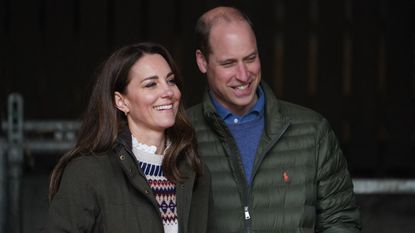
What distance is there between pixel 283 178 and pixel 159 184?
1.87ft

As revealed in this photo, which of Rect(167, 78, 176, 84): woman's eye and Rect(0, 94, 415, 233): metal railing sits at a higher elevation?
Rect(167, 78, 176, 84): woman's eye

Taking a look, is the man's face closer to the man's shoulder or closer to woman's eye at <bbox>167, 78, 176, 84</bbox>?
the man's shoulder

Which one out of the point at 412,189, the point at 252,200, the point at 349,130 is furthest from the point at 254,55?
the point at 349,130

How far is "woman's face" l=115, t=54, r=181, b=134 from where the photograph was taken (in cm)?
275

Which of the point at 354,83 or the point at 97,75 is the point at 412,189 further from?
the point at 354,83

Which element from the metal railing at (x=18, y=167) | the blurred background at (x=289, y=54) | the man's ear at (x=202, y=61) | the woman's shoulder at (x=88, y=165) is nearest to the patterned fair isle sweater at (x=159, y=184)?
the woman's shoulder at (x=88, y=165)

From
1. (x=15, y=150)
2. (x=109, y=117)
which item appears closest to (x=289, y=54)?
(x=15, y=150)

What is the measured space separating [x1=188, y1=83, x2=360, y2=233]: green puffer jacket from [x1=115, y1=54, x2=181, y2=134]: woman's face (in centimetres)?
41

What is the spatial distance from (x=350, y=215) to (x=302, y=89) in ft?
20.7

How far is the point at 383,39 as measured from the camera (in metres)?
9.27

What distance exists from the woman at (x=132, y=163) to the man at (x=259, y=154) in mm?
232

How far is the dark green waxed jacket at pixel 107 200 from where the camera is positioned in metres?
2.56

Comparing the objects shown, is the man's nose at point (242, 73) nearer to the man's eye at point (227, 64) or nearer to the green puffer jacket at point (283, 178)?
the man's eye at point (227, 64)

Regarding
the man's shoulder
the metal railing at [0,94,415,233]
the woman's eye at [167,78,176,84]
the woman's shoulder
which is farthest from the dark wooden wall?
the woman's shoulder
